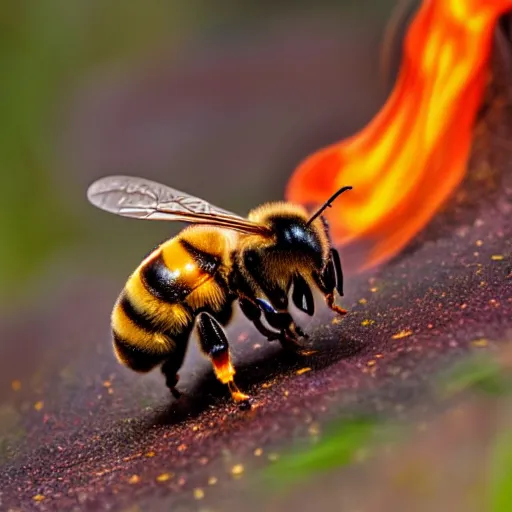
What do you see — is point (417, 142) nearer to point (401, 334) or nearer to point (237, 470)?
point (401, 334)

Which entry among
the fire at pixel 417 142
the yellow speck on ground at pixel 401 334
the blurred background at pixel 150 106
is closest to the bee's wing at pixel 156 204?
the yellow speck on ground at pixel 401 334

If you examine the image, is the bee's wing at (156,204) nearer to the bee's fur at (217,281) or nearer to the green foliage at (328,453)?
the bee's fur at (217,281)

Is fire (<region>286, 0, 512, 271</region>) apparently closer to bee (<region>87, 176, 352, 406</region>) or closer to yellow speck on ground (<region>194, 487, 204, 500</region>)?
bee (<region>87, 176, 352, 406</region>)

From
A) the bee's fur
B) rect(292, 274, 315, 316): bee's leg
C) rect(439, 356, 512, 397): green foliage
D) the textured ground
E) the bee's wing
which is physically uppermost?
the bee's wing

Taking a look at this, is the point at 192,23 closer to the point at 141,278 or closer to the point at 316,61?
the point at 316,61

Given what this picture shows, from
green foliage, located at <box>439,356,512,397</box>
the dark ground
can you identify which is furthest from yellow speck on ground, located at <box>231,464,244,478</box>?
green foliage, located at <box>439,356,512,397</box>

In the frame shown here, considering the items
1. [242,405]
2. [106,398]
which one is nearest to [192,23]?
[106,398]
